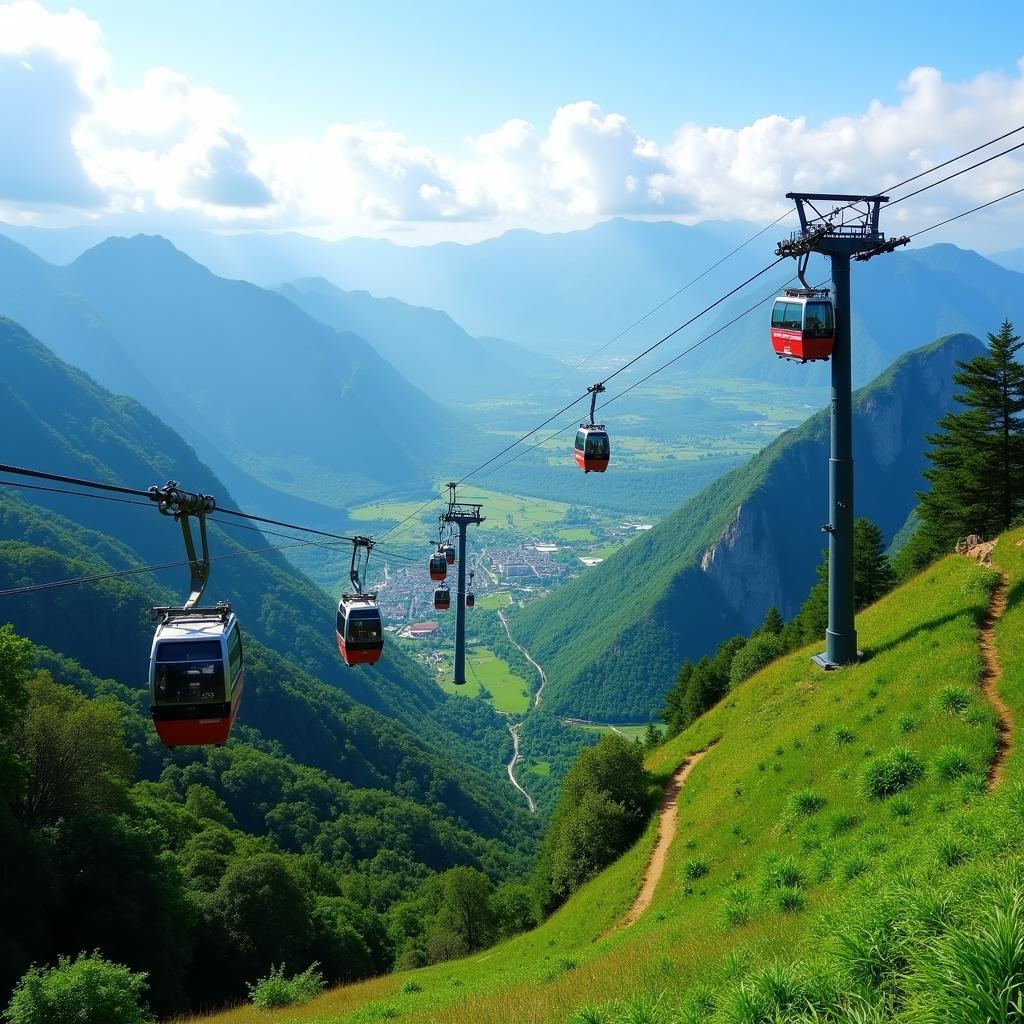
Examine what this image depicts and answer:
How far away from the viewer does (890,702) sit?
1800 cm

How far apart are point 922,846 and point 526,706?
135 m

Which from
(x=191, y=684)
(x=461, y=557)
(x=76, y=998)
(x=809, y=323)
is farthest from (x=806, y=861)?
(x=461, y=557)

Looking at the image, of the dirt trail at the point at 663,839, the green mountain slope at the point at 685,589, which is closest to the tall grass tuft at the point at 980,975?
the dirt trail at the point at 663,839

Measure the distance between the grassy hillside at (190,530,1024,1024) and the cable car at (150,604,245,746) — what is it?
536 centimetres

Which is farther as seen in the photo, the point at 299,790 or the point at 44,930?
the point at 299,790

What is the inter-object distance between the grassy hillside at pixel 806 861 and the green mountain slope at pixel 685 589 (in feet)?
373

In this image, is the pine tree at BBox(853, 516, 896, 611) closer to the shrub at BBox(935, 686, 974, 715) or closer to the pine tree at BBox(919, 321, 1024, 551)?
the pine tree at BBox(919, 321, 1024, 551)

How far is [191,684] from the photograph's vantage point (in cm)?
1526

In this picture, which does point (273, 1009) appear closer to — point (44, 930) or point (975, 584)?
point (44, 930)

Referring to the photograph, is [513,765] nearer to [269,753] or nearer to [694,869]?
[269,753]

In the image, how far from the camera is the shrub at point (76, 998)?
1488 centimetres

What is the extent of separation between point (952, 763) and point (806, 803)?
323 cm

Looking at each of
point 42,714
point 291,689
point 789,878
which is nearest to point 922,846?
point 789,878

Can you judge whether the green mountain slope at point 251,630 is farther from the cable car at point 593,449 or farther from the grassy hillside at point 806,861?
the grassy hillside at point 806,861
